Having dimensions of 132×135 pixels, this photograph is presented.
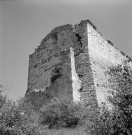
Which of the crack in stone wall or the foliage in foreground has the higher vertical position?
the crack in stone wall

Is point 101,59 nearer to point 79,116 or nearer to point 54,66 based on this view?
point 54,66

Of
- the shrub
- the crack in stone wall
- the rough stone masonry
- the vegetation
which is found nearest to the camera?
the vegetation

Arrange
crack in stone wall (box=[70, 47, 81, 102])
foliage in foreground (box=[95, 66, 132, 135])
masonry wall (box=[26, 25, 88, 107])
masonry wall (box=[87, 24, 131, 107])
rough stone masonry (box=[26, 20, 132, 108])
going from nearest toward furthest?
1. foliage in foreground (box=[95, 66, 132, 135])
2. crack in stone wall (box=[70, 47, 81, 102])
3. rough stone masonry (box=[26, 20, 132, 108])
4. masonry wall (box=[26, 25, 88, 107])
5. masonry wall (box=[87, 24, 131, 107])

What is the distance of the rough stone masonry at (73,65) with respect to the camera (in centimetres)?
1538

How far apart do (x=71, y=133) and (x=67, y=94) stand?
3.69m

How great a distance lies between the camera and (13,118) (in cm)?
1001

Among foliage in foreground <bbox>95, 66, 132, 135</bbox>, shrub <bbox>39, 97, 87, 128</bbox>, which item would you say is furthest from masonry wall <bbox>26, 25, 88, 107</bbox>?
foliage in foreground <bbox>95, 66, 132, 135</bbox>

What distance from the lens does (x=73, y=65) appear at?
1620 centimetres

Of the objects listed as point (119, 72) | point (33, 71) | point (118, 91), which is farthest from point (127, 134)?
point (33, 71)

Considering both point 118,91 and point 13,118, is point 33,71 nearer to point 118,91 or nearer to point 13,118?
point 13,118

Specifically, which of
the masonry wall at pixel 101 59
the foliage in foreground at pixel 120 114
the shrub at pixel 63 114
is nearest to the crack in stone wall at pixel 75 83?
the masonry wall at pixel 101 59

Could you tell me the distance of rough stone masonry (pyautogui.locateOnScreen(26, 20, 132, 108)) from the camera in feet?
50.5

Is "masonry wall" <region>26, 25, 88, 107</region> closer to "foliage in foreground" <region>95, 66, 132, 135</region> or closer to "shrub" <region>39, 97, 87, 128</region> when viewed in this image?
"shrub" <region>39, 97, 87, 128</region>

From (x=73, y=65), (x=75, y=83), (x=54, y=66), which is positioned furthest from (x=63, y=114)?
(x=54, y=66)
